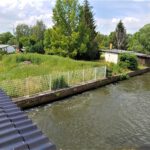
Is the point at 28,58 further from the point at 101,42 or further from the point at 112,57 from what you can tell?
the point at 101,42

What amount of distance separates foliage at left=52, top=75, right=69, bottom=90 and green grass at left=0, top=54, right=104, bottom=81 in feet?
10.5

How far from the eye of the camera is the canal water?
34.4 feet

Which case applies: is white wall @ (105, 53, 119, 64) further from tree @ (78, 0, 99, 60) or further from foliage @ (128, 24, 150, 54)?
foliage @ (128, 24, 150, 54)

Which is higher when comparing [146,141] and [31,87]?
[31,87]

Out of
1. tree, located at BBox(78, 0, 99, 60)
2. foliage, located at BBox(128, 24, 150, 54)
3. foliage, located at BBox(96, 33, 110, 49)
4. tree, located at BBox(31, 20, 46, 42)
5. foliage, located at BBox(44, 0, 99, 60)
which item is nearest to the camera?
foliage, located at BBox(44, 0, 99, 60)

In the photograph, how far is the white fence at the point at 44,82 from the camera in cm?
1516

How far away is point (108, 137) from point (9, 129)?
279 inches

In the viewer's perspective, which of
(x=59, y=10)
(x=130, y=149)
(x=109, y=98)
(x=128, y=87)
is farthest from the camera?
(x=59, y=10)

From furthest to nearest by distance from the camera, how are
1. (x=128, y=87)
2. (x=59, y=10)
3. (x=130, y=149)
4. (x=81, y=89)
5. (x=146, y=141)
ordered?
(x=59, y=10) < (x=128, y=87) < (x=81, y=89) < (x=146, y=141) < (x=130, y=149)

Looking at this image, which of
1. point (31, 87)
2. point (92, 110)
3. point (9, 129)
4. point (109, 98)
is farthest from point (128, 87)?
point (9, 129)

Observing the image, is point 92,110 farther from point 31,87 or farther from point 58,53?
point 58,53

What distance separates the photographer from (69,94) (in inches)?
715

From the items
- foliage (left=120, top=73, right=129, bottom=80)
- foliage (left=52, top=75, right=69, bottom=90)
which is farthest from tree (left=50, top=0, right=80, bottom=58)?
foliage (left=52, top=75, right=69, bottom=90)

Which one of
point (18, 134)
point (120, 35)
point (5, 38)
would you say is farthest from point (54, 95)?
point (5, 38)
